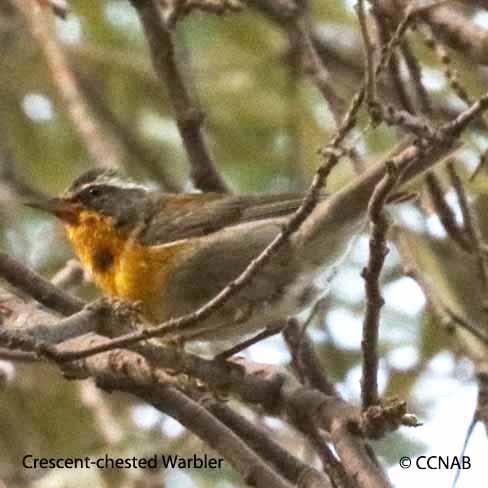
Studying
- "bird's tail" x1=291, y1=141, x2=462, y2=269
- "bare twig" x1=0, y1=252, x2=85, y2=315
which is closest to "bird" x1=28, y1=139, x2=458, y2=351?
"bird's tail" x1=291, y1=141, x2=462, y2=269

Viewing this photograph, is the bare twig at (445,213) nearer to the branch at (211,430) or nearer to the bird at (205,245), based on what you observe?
the bird at (205,245)

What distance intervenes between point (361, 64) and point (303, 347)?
2.75 metres

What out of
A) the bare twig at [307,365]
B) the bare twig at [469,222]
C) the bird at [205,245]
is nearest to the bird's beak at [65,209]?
the bird at [205,245]

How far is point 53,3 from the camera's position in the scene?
4.78 metres

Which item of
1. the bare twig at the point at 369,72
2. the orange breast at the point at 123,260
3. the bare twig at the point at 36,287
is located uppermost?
the orange breast at the point at 123,260

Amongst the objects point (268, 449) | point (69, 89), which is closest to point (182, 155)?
point (69, 89)

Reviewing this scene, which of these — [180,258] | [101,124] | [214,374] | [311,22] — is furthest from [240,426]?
[101,124]

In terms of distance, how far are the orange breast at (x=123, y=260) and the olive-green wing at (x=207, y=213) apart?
10 centimetres

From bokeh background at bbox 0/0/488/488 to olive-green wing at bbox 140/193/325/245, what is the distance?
0.92 feet

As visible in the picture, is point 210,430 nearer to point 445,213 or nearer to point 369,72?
point 445,213

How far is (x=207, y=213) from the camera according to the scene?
538 cm

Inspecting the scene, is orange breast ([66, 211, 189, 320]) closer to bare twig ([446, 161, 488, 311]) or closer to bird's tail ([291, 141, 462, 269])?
bird's tail ([291, 141, 462, 269])

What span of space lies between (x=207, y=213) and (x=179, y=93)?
19.5 inches

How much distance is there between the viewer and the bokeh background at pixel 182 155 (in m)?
5.71
